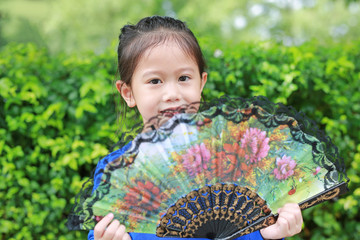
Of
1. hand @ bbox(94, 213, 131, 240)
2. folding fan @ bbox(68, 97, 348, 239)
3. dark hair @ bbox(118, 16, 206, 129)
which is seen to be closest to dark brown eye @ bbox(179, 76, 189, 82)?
dark hair @ bbox(118, 16, 206, 129)

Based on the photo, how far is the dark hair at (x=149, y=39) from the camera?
173cm

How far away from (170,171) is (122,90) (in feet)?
2.19

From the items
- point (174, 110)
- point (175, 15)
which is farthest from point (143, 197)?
point (175, 15)

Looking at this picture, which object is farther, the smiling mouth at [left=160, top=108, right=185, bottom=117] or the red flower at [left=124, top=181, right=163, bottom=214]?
the smiling mouth at [left=160, top=108, right=185, bottom=117]

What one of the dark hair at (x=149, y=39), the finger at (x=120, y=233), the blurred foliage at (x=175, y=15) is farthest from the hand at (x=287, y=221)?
the blurred foliage at (x=175, y=15)

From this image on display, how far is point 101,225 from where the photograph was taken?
1.39 m

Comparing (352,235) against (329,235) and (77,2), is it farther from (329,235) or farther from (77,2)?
(77,2)

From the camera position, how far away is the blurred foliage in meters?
14.6

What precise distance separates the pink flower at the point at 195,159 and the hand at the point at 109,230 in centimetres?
34

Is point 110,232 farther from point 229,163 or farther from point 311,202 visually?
point 311,202

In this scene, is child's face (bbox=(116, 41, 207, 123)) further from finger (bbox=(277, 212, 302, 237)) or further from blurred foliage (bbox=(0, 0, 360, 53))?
blurred foliage (bbox=(0, 0, 360, 53))

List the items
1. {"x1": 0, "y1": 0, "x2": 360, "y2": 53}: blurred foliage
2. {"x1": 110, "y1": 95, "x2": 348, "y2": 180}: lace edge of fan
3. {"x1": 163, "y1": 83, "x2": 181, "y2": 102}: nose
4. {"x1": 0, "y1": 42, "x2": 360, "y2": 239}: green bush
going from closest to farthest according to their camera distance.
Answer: {"x1": 110, "y1": 95, "x2": 348, "y2": 180}: lace edge of fan → {"x1": 163, "y1": 83, "x2": 181, "y2": 102}: nose → {"x1": 0, "y1": 42, "x2": 360, "y2": 239}: green bush → {"x1": 0, "y1": 0, "x2": 360, "y2": 53}: blurred foliage

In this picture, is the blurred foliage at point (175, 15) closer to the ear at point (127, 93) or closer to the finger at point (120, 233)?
the ear at point (127, 93)

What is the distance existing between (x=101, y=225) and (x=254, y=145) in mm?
660
